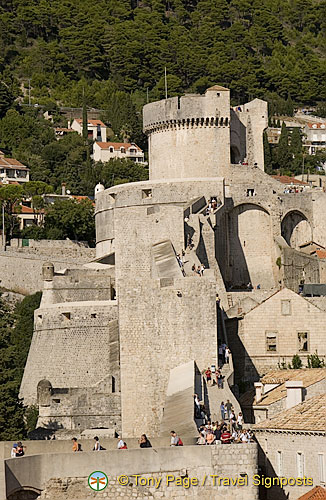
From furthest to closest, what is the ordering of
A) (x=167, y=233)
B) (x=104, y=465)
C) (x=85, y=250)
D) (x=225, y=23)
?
(x=225, y=23), (x=85, y=250), (x=167, y=233), (x=104, y=465)

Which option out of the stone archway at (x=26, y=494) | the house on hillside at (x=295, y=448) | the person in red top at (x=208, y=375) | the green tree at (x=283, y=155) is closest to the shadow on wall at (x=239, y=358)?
the house on hillside at (x=295, y=448)

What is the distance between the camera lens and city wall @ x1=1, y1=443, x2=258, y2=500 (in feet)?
75.6

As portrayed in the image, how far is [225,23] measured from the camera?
171 m

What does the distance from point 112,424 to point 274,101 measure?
349 feet

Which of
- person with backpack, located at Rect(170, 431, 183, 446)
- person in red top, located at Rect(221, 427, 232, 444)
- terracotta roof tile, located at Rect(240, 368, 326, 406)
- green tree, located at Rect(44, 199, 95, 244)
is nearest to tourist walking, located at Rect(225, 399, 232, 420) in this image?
person in red top, located at Rect(221, 427, 232, 444)

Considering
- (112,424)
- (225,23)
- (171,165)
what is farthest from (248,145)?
(225,23)

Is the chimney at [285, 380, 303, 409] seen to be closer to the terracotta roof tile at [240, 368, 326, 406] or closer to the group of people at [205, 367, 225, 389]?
the terracotta roof tile at [240, 368, 326, 406]

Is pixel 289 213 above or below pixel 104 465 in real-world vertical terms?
above

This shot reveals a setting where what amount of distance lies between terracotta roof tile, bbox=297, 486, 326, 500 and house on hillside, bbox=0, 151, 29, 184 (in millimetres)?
68844

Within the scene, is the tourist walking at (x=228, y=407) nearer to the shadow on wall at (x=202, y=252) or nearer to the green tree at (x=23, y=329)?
the shadow on wall at (x=202, y=252)

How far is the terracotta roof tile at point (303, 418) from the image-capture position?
29703 millimetres

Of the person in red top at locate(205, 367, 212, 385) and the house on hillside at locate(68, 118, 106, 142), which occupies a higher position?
the house on hillside at locate(68, 118, 106, 142)

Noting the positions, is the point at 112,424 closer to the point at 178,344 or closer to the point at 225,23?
the point at 178,344

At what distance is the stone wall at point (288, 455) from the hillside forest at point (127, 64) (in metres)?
65.3
